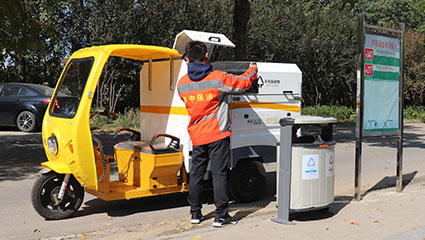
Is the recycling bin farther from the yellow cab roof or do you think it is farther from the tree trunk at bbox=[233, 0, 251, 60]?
the tree trunk at bbox=[233, 0, 251, 60]

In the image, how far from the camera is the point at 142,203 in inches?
271

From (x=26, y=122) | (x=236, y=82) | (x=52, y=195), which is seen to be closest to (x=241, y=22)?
→ (x=26, y=122)

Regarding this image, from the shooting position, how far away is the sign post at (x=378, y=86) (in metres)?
6.86

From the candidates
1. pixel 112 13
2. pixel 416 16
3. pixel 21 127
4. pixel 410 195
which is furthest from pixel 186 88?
pixel 416 16

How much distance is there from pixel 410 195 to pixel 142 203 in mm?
4092

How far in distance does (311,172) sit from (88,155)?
2.62 meters

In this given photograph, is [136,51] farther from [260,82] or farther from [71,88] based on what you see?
[260,82]

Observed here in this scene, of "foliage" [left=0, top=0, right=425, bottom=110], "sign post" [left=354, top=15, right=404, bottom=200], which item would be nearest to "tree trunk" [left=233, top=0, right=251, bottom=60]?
"foliage" [left=0, top=0, right=425, bottom=110]

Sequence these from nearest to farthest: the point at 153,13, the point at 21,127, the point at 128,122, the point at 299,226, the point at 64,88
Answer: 1. the point at 299,226
2. the point at 64,88
3. the point at 21,127
4. the point at 128,122
5. the point at 153,13

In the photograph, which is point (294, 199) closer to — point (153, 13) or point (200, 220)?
point (200, 220)

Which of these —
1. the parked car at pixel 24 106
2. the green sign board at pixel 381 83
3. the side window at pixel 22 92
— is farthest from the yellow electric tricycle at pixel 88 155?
the side window at pixel 22 92

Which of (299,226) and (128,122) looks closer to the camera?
(299,226)

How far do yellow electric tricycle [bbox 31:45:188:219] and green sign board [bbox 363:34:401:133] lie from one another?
287 cm

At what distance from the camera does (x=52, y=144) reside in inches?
229
